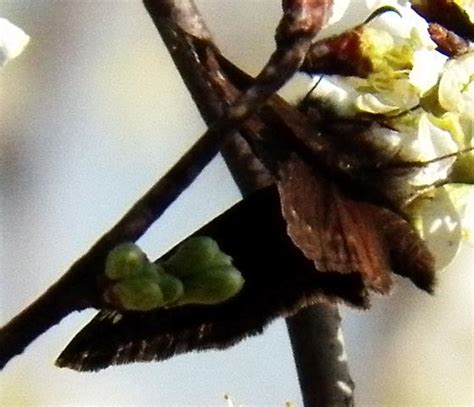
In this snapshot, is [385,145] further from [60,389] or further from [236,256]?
[60,389]

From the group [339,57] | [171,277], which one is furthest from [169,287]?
[339,57]

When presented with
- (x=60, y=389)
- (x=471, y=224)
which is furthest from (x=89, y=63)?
(x=471, y=224)

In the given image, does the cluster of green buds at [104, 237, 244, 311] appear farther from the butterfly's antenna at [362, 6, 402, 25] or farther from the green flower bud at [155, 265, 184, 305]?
the butterfly's antenna at [362, 6, 402, 25]

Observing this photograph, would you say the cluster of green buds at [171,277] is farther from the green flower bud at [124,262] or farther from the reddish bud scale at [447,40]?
→ the reddish bud scale at [447,40]

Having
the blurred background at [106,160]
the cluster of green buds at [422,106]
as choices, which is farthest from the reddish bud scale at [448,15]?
the blurred background at [106,160]

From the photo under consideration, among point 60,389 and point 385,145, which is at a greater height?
point 385,145
